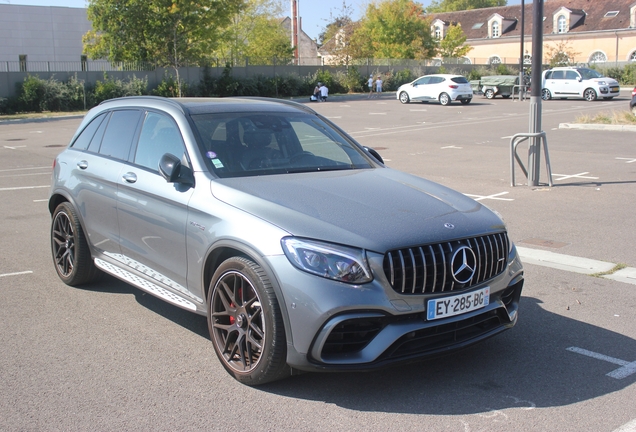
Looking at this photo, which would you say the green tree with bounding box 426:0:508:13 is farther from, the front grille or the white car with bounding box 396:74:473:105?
the front grille

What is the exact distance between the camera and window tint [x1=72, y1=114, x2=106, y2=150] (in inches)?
260

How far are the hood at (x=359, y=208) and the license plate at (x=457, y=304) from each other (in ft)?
1.18

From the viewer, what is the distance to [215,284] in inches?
178

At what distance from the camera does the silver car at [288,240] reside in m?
3.98

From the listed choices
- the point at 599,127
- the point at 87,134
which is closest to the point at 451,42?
the point at 599,127

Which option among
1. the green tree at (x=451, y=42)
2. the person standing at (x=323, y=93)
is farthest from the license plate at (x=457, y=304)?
the green tree at (x=451, y=42)

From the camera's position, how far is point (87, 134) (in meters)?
6.74

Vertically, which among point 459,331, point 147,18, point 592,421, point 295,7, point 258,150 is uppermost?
point 295,7

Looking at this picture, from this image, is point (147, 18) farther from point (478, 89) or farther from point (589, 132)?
point (589, 132)

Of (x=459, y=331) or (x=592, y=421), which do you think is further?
(x=459, y=331)

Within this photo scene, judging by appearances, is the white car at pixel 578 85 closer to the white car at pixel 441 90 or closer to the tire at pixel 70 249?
the white car at pixel 441 90

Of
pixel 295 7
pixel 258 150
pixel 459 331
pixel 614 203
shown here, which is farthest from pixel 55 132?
pixel 295 7

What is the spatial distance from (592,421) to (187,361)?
2.57 metres

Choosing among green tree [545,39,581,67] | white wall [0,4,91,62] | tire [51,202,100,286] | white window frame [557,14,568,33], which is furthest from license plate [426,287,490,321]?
white window frame [557,14,568,33]
